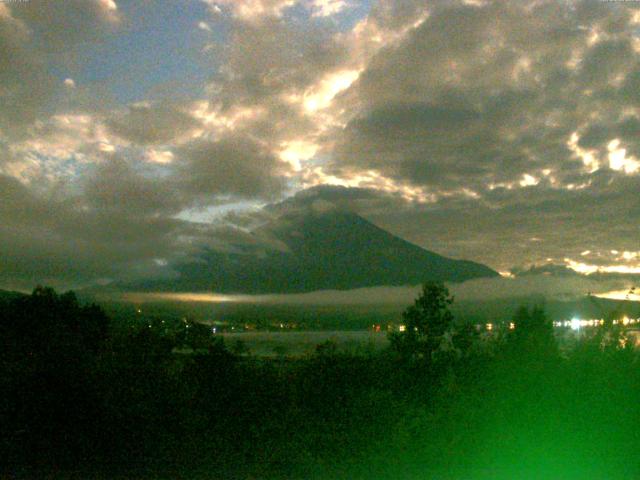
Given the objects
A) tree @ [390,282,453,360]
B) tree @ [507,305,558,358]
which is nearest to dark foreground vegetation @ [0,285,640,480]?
tree @ [507,305,558,358]

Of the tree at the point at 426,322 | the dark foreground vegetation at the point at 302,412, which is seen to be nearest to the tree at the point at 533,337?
the dark foreground vegetation at the point at 302,412

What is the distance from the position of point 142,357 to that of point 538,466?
21.3ft

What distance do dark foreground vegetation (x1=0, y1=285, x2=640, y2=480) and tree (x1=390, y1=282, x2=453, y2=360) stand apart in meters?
2.42

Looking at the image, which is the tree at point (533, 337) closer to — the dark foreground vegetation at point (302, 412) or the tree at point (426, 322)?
the dark foreground vegetation at point (302, 412)

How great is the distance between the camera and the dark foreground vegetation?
10391mm

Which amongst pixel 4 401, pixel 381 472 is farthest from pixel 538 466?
pixel 4 401

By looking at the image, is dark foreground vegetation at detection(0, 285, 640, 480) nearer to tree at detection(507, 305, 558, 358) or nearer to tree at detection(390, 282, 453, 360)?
tree at detection(507, 305, 558, 358)

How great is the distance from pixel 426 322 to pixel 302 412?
17.7 feet

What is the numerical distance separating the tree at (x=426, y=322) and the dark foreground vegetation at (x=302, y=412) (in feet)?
7.95

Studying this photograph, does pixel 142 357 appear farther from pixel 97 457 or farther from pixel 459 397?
pixel 459 397

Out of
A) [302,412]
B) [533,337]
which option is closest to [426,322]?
[533,337]

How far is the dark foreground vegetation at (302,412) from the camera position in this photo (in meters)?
10.4

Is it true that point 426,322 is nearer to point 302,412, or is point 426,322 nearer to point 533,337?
point 533,337

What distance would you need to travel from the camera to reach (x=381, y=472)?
1009 centimetres
